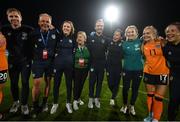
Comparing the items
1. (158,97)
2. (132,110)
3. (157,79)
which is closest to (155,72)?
(157,79)

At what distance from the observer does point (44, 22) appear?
225 inches

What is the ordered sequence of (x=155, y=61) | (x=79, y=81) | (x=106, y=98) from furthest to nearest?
(x=106, y=98)
(x=79, y=81)
(x=155, y=61)

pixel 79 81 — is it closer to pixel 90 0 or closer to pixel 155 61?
pixel 155 61

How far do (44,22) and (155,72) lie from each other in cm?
222

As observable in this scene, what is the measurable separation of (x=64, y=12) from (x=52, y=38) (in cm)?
1539

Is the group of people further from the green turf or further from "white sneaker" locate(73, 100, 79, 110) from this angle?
the green turf

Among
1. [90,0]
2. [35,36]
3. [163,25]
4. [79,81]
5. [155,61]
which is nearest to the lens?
[155,61]

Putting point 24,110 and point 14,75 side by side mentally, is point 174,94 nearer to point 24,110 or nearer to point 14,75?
point 24,110

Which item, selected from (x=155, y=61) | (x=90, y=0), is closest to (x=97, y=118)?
(x=155, y=61)

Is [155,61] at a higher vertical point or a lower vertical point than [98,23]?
lower

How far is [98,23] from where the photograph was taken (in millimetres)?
6340

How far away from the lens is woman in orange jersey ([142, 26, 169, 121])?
17.5 ft

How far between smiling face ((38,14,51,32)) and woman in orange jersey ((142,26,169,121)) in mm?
1794

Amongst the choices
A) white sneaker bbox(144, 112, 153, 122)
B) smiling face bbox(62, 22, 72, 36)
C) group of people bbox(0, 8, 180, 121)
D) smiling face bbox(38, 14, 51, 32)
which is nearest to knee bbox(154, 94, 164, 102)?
group of people bbox(0, 8, 180, 121)
